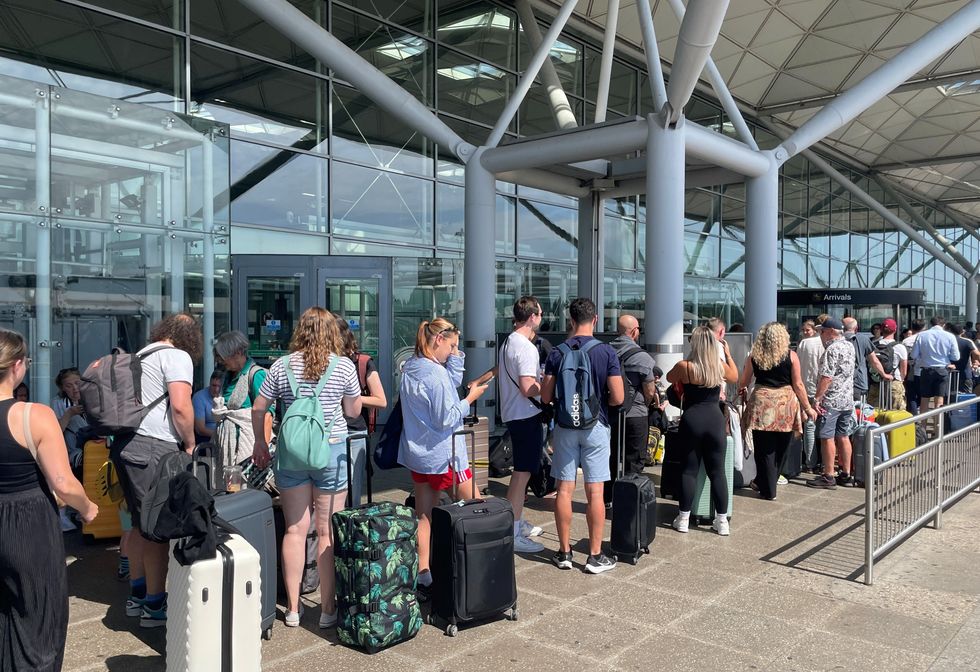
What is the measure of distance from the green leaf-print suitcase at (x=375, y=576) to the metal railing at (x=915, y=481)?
295 centimetres

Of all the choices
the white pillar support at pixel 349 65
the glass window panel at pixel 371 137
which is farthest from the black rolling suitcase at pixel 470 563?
the glass window panel at pixel 371 137

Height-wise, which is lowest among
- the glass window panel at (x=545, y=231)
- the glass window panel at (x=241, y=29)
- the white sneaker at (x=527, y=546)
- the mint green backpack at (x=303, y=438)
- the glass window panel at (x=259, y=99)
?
the white sneaker at (x=527, y=546)

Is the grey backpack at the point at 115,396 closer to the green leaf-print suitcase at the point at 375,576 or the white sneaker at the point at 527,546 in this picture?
the green leaf-print suitcase at the point at 375,576

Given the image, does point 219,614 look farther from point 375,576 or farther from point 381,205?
point 381,205

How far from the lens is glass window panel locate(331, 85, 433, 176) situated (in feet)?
43.7

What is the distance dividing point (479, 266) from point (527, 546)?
504 cm

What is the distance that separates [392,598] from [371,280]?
8226mm

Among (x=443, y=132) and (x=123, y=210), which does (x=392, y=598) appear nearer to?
(x=123, y=210)

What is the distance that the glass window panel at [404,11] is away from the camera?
13.7 m

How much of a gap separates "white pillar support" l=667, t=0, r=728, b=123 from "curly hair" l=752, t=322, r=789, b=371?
2.55 metres

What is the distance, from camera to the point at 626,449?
6930 millimetres

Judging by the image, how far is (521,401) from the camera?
18.5ft

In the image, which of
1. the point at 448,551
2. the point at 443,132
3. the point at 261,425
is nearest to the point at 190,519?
the point at 261,425

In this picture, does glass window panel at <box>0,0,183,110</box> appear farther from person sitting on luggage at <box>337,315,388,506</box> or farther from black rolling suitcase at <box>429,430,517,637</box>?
black rolling suitcase at <box>429,430,517,637</box>
